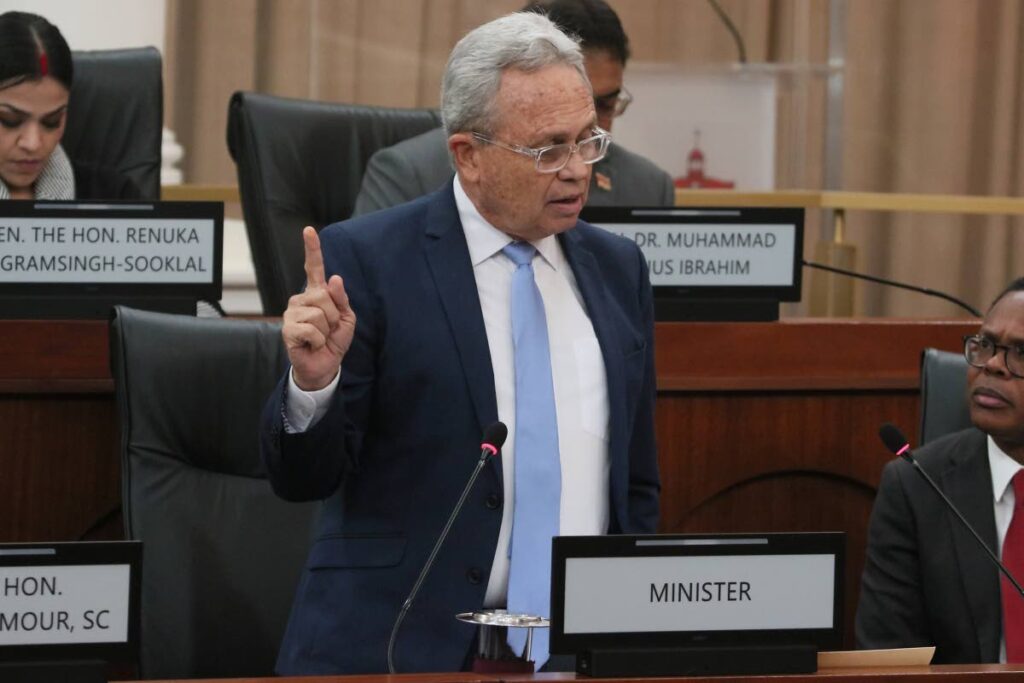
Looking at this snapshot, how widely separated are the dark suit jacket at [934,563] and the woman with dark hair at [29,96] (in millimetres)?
1432

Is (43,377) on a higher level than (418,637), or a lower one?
higher

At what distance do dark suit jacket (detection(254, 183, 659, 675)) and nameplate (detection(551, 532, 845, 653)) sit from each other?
33 cm

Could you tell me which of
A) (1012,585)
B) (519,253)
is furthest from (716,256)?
(519,253)

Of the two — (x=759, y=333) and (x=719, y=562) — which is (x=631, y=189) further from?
(x=719, y=562)

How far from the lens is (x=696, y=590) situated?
158 centimetres

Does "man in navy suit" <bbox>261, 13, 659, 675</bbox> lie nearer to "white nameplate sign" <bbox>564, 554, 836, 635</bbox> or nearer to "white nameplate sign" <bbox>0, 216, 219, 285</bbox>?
"white nameplate sign" <bbox>564, 554, 836, 635</bbox>

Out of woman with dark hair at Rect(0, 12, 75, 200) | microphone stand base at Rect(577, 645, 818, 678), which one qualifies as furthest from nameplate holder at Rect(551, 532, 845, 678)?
woman with dark hair at Rect(0, 12, 75, 200)

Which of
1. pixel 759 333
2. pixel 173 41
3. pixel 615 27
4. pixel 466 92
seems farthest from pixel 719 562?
pixel 173 41

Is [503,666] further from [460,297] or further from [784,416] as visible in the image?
[784,416]

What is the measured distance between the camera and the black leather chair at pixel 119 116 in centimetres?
324

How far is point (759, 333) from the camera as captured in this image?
2.77m

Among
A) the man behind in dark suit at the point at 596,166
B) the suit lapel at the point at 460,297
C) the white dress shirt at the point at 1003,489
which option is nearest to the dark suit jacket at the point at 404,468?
the suit lapel at the point at 460,297

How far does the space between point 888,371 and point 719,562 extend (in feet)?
4.32

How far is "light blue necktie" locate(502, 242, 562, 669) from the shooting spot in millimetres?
1869
